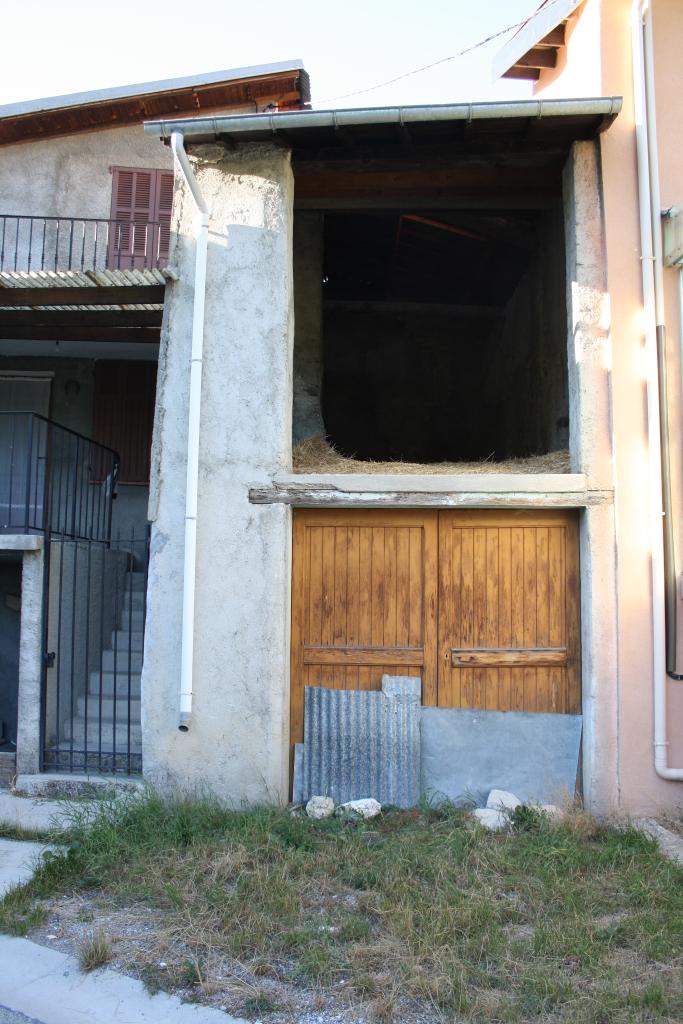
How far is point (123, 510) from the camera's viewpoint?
9.91 m

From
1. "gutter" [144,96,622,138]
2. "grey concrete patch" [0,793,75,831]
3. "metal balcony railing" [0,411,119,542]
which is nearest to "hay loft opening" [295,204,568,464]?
"gutter" [144,96,622,138]

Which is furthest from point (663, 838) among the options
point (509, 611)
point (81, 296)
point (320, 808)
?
point (81, 296)

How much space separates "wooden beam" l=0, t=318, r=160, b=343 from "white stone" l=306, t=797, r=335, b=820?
544 centimetres

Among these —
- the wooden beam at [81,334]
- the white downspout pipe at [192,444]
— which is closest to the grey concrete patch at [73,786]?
the white downspout pipe at [192,444]

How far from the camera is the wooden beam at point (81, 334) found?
9.05 m

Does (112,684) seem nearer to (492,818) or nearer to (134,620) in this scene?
(134,620)

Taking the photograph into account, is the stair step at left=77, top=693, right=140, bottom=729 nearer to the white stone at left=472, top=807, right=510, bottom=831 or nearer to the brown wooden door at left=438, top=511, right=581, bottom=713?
the brown wooden door at left=438, top=511, right=581, bottom=713

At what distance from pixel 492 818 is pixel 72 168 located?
8939 mm

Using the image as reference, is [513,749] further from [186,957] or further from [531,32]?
[531,32]

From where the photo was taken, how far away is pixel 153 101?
10.2m

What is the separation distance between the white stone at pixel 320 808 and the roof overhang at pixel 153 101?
8.44m

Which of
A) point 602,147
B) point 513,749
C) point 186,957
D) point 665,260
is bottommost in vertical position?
point 186,957

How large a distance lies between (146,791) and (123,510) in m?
4.61

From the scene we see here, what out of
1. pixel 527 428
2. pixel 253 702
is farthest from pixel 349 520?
pixel 527 428
